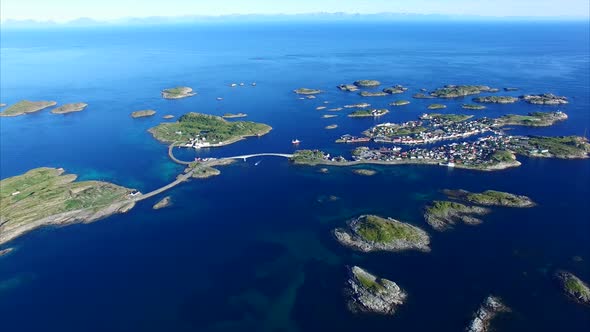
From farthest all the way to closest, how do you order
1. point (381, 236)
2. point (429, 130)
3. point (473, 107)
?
point (473, 107) → point (429, 130) → point (381, 236)

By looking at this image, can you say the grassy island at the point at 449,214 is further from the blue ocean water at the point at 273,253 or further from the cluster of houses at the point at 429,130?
the cluster of houses at the point at 429,130

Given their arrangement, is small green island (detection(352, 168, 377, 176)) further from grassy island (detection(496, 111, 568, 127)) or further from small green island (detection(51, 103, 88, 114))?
small green island (detection(51, 103, 88, 114))

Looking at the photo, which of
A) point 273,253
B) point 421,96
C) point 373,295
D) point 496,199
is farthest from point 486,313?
point 421,96

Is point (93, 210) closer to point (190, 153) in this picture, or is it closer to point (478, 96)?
point (190, 153)

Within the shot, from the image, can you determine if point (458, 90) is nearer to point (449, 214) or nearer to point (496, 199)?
point (496, 199)

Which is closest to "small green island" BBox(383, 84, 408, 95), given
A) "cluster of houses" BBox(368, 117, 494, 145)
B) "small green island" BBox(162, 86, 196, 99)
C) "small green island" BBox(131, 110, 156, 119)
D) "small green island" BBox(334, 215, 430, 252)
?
"cluster of houses" BBox(368, 117, 494, 145)

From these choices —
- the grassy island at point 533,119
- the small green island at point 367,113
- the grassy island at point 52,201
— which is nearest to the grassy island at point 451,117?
the grassy island at point 533,119
